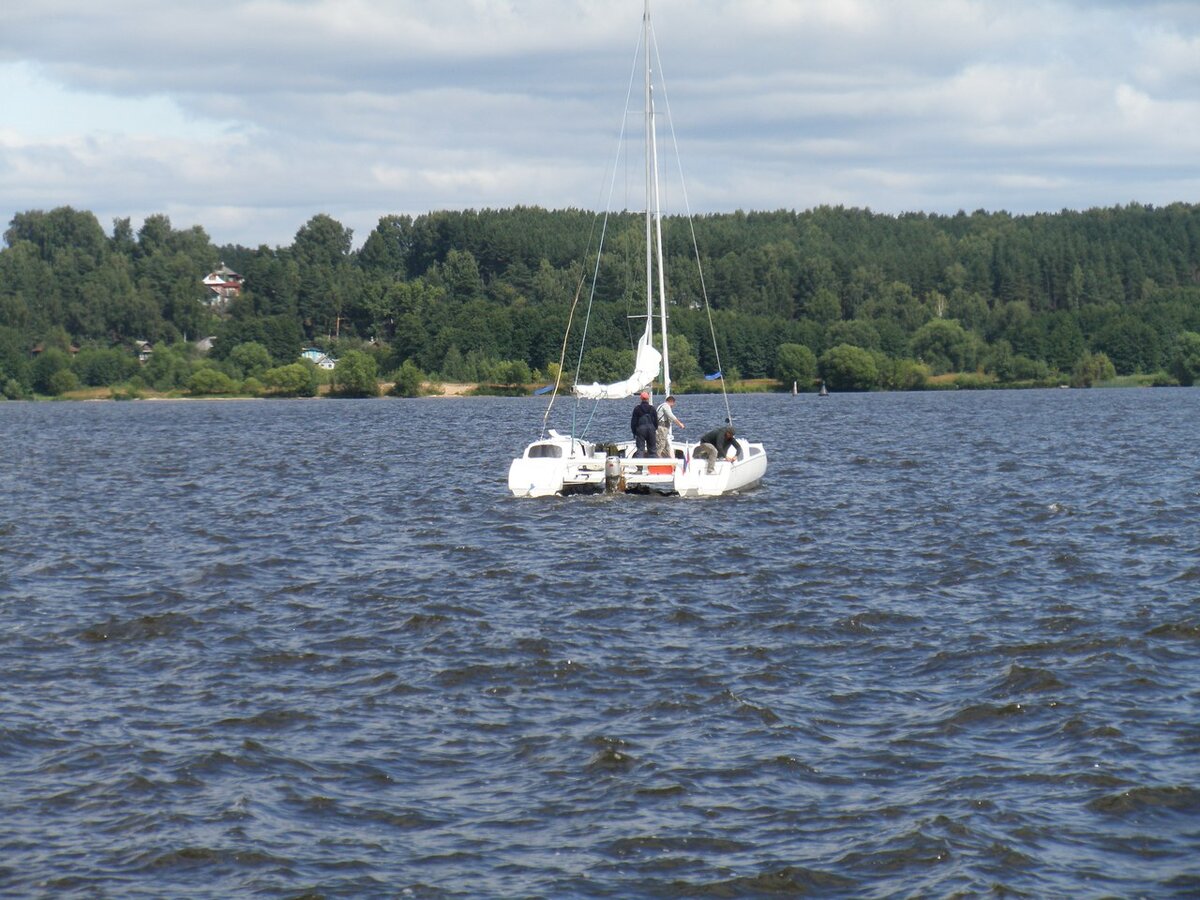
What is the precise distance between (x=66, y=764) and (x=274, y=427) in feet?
226

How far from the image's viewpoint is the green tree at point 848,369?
144250 millimetres

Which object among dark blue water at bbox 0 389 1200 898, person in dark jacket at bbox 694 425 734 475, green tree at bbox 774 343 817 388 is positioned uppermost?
green tree at bbox 774 343 817 388

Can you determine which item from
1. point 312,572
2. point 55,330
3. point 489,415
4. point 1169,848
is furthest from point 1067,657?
point 55,330

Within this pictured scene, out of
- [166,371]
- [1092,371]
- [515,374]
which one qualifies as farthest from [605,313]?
[1092,371]

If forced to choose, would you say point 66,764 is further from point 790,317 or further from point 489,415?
point 790,317

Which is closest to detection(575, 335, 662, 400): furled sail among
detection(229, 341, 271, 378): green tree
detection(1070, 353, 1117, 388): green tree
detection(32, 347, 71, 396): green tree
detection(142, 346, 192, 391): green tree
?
detection(229, 341, 271, 378): green tree

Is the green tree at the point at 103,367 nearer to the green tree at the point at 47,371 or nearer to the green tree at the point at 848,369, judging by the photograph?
the green tree at the point at 47,371

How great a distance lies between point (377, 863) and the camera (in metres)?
11.0

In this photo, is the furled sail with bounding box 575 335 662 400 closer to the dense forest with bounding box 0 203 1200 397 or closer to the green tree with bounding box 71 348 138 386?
the dense forest with bounding box 0 203 1200 397

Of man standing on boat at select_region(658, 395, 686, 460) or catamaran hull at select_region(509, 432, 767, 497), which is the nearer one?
catamaran hull at select_region(509, 432, 767, 497)

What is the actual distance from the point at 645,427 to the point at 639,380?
272cm

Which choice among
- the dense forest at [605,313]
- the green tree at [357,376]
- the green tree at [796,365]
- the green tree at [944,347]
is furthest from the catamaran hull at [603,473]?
the green tree at [944,347]

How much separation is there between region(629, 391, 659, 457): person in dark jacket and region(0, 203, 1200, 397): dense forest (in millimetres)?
91293

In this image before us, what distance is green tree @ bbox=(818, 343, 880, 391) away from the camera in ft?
473
